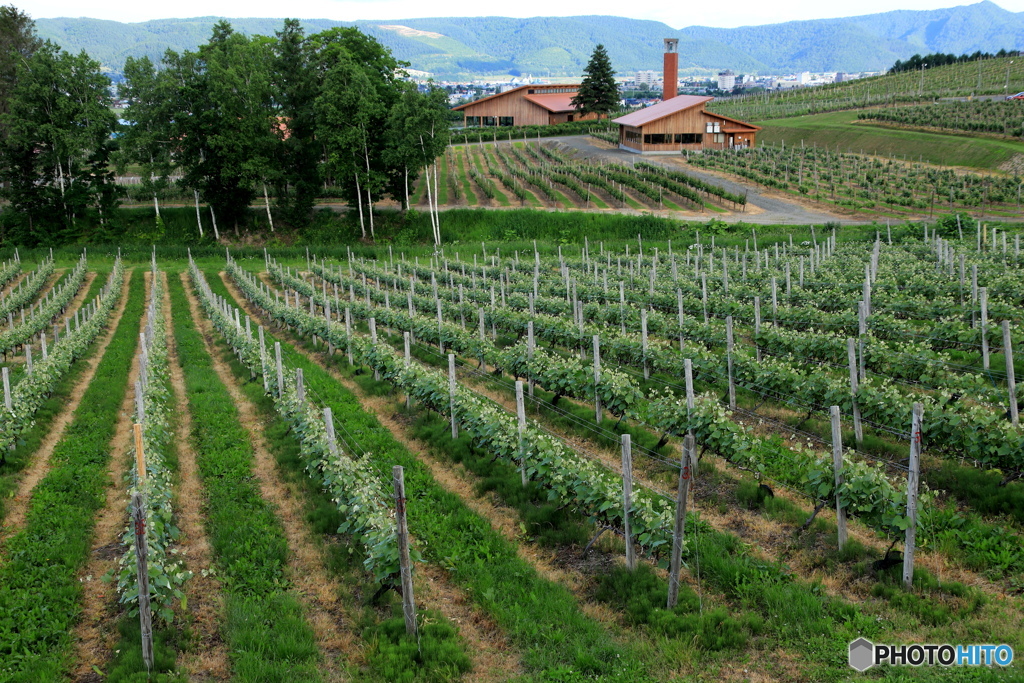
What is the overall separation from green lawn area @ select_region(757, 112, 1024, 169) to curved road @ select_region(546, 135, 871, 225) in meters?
17.2

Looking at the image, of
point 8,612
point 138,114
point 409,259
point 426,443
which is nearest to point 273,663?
point 8,612

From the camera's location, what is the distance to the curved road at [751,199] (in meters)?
41.8

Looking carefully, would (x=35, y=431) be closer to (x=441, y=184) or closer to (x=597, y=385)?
(x=597, y=385)

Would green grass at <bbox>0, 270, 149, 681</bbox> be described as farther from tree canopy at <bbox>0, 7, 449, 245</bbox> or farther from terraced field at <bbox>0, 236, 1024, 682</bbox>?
tree canopy at <bbox>0, 7, 449, 245</bbox>

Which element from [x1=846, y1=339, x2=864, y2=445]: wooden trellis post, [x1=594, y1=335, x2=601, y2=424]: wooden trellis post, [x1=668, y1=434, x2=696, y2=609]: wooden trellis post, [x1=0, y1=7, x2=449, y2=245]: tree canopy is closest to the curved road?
[x1=0, y1=7, x2=449, y2=245]: tree canopy

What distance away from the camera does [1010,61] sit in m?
99.1

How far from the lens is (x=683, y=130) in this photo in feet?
218

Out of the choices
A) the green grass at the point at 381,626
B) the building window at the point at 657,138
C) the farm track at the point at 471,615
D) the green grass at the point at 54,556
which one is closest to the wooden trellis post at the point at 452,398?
the farm track at the point at 471,615

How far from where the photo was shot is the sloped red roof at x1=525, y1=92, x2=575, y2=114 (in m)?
82.4

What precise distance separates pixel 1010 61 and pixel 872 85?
16.8 m

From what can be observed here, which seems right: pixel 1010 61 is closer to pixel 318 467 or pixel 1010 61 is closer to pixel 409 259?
pixel 409 259

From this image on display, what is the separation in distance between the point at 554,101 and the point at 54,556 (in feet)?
268

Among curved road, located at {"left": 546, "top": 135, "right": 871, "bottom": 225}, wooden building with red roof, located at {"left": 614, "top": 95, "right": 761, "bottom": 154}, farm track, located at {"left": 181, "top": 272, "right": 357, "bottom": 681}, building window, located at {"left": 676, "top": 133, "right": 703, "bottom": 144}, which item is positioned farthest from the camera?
building window, located at {"left": 676, "top": 133, "right": 703, "bottom": 144}

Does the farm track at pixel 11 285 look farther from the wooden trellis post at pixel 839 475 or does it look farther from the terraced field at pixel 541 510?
the wooden trellis post at pixel 839 475
